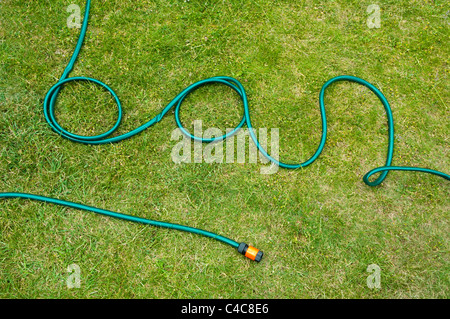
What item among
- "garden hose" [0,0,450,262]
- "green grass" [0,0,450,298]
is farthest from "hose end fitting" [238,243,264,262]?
"green grass" [0,0,450,298]

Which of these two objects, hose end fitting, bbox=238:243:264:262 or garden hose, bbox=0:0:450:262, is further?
garden hose, bbox=0:0:450:262

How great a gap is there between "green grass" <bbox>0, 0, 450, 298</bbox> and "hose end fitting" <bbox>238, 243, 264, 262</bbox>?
0.37 ft

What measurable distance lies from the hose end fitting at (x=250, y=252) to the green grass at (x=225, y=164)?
0.37ft

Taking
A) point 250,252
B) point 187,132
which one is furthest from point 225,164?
point 250,252

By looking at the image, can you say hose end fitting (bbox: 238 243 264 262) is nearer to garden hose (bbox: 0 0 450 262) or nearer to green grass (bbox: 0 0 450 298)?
garden hose (bbox: 0 0 450 262)

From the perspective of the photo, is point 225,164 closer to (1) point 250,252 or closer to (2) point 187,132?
(2) point 187,132

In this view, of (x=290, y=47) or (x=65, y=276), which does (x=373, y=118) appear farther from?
(x=65, y=276)

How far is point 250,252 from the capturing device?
2531mm

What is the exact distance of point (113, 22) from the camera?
3211mm

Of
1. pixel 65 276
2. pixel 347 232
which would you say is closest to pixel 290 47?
pixel 347 232

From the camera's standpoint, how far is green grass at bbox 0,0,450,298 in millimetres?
2602

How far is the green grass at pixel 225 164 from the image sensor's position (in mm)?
2602

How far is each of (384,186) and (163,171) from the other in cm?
189

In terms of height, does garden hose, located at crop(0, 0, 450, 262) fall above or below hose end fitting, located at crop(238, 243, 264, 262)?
above
